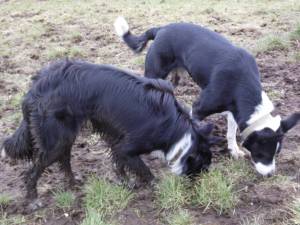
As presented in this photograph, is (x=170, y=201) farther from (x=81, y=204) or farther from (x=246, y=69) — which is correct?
(x=246, y=69)

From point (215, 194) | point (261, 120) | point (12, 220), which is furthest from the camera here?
point (261, 120)

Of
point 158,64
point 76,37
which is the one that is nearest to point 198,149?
point 158,64

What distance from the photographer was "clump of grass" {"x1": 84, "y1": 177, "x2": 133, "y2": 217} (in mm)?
4410

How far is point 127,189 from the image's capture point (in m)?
4.64

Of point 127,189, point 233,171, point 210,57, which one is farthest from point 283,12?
point 127,189

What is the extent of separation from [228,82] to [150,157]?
4.04 ft

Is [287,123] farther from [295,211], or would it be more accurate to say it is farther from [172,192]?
[172,192]

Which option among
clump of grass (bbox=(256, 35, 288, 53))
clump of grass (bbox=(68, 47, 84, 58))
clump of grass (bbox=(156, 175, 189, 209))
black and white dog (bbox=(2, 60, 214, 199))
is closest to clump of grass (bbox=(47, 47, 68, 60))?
clump of grass (bbox=(68, 47, 84, 58))

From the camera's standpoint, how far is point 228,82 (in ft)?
16.9

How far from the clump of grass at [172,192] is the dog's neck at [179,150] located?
0.18m

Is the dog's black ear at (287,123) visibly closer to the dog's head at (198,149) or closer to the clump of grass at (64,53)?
the dog's head at (198,149)

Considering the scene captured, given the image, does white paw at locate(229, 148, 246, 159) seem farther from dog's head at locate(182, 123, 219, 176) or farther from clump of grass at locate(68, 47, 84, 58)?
clump of grass at locate(68, 47, 84, 58)

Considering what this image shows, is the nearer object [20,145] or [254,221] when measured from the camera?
[254,221]

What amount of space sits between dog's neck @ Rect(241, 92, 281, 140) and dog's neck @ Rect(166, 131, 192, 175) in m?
0.70
